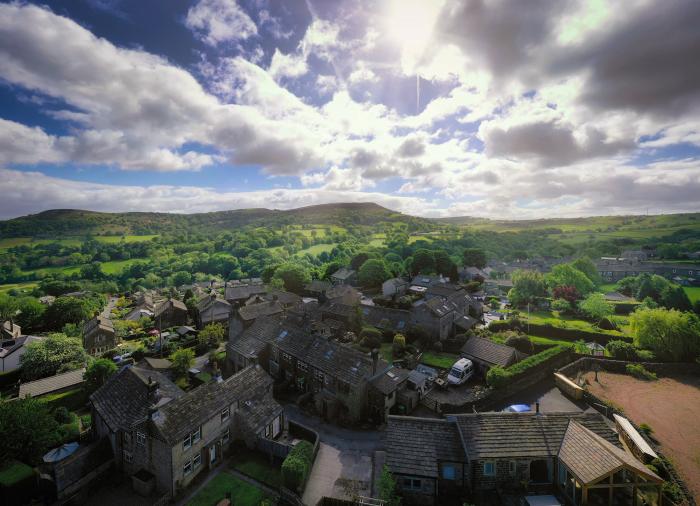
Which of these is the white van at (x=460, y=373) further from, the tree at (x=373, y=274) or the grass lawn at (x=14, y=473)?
the tree at (x=373, y=274)

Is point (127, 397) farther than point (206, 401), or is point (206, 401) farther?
point (127, 397)

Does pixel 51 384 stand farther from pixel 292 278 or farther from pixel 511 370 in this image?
pixel 511 370

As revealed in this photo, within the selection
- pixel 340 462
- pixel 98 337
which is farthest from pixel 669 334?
pixel 98 337

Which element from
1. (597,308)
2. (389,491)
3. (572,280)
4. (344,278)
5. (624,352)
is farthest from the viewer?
(344,278)

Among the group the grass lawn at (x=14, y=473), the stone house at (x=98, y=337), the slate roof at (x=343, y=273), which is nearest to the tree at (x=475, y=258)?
the slate roof at (x=343, y=273)

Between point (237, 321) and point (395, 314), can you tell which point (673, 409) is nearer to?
point (395, 314)

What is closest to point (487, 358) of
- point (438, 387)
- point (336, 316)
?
point (438, 387)

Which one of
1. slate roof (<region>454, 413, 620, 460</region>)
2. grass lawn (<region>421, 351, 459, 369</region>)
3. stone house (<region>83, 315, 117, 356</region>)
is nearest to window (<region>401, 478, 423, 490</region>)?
slate roof (<region>454, 413, 620, 460</region>)

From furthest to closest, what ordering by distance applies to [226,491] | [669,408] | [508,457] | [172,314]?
1. [172,314]
2. [669,408]
3. [226,491]
4. [508,457]
